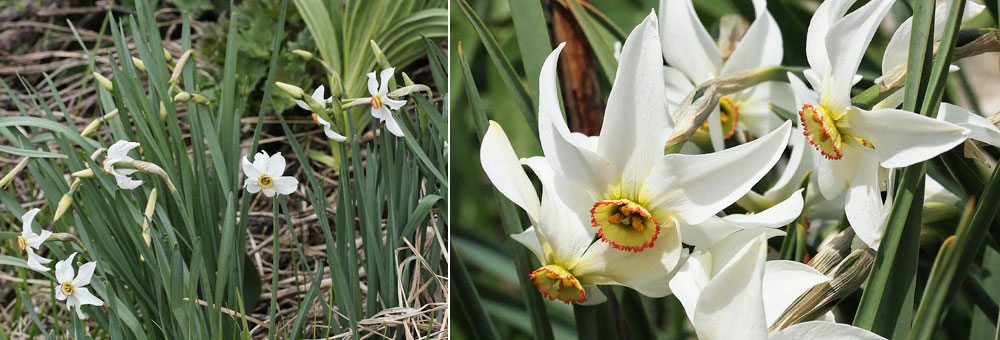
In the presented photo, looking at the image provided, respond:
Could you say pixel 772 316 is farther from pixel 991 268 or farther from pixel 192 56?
pixel 192 56

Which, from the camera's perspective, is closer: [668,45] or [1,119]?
[668,45]

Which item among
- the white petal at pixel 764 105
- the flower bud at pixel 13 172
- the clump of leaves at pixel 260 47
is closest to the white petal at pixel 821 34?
the white petal at pixel 764 105

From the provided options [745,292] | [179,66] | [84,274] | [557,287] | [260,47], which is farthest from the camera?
[260,47]

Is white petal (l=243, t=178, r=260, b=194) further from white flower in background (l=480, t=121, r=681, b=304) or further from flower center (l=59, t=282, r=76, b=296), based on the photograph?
white flower in background (l=480, t=121, r=681, b=304)

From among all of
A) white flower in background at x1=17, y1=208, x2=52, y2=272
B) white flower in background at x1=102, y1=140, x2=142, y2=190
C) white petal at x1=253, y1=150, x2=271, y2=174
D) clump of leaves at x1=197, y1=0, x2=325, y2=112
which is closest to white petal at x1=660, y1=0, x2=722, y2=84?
white petal at x1=253, y1=150, x2=271, y2=174

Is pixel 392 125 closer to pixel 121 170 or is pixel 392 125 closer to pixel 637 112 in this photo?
pixel 121 170

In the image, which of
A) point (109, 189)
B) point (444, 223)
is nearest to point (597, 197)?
point (444, 223)

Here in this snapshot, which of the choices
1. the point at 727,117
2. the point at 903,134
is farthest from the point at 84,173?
the point at 903,134

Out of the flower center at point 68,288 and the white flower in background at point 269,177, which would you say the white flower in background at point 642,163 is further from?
the flower center at point 68,288
